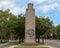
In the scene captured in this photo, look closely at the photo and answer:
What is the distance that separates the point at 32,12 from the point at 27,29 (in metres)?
3.60

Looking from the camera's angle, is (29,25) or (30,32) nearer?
(30,32)

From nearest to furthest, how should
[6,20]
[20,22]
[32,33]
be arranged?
[32,33]
[20,22]
[6,20]

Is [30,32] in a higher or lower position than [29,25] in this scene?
lower

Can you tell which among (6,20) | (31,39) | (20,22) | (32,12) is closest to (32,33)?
(31,39)

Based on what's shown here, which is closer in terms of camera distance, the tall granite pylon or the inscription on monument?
the inscription on monument

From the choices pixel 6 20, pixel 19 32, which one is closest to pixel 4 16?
pixel 6 20

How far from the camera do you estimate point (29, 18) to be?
41.9 m

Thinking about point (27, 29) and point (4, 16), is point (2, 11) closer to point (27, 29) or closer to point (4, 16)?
point (4, 16)

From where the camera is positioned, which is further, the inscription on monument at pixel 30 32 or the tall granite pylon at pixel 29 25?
the tall granite pylon at pixel 29 25

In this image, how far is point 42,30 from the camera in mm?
52094

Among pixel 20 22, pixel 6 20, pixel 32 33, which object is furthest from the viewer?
pixel 6 20

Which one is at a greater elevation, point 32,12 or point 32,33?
point 32,12

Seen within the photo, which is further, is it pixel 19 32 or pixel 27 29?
pixel 19 32

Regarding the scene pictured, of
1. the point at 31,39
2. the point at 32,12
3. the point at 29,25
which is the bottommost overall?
the point at 31,39
